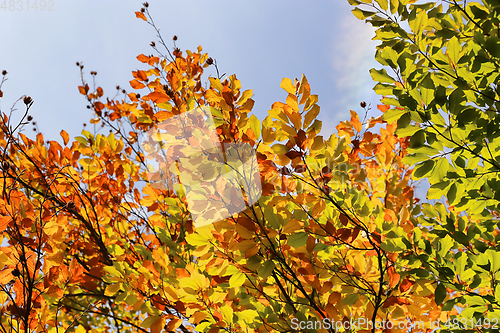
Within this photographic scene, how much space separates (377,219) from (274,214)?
2.00ft

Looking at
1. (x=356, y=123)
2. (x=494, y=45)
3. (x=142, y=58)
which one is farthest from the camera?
(x=142, y=58)

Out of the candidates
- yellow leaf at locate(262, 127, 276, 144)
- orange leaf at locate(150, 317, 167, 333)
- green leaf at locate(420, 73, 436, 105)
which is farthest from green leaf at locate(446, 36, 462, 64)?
orange leaf at locate(150, 317, 167, 333)

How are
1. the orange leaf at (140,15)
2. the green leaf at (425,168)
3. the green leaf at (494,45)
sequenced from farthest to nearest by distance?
the orange leaf at (140,15), the green leaf at (425,168), the green leaf at (494,45)

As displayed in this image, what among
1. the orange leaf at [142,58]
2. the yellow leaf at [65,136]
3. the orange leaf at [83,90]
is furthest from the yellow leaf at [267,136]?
the orange leaf at [83,90]

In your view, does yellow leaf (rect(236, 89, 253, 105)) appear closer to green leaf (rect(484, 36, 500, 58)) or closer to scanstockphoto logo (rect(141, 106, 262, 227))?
scanstockphoto logo (rect(141, 106, 262, 227))

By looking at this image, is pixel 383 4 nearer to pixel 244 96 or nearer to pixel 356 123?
pixel 356 123

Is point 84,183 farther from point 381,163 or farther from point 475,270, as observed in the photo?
point 475,270

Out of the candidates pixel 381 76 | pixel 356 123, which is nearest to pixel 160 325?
pixel 381 76

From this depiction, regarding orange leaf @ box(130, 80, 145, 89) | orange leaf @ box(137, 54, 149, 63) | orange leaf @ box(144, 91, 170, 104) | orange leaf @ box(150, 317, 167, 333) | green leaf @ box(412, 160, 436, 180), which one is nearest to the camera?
green leaf @ box(412, 160, 436, 180)

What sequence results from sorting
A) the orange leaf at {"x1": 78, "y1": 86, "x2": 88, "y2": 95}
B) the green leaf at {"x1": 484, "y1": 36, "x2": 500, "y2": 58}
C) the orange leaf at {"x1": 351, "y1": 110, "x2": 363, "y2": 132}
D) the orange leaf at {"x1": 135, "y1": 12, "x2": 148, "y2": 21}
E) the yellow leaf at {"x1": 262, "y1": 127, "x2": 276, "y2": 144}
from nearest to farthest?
the green leaf at {"x1": 484, "y1": 36, "x2": 500, "y2": 58} → the yellow leaf at {"x1": 262, "y1": 127, "x2": 276, "y2": 144} → the orange leaf at {"x1": 351, "y1": 110, "x2": 363, "y2": 132} → the orange leaf at {"x1": 135, "y1": 12, "x2": 148, "y2": 21} → the orange leaf at {"x1": 78, "y1": 86, "x2": 88, "y2": 95}

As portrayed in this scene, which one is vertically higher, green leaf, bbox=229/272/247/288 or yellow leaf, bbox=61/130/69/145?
yellow leaf, bbox=61/130/69/145

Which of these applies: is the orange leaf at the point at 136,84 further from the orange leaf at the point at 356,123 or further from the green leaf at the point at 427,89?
the green leaf at the point at 427,89

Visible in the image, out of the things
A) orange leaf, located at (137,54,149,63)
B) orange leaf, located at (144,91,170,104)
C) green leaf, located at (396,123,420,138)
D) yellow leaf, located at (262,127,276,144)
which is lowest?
green leaf, located at (396,123,420,138)

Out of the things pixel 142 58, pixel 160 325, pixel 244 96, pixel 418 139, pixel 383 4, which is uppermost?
pixel 142 58
